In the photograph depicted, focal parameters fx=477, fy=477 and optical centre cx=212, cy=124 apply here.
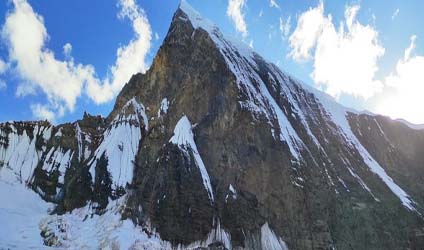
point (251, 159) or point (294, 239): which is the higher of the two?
point (251, 159)

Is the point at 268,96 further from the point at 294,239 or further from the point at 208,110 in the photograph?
the point at 294,239

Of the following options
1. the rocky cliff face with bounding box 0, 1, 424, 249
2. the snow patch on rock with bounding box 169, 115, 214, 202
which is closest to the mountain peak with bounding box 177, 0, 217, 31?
the rocky cliff face with bounding box 0, 1, 424, 249

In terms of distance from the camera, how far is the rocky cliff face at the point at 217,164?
5225cm

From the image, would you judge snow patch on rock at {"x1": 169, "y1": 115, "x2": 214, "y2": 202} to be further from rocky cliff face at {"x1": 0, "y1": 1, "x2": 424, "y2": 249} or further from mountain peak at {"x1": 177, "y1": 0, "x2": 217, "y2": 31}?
mountain peak at {"x1": 177, "y1": 0, "x2": 217, "y2": 31}

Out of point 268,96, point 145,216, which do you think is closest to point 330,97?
point 268,96

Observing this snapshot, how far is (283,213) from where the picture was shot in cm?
5397

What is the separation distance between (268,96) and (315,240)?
2431 cm

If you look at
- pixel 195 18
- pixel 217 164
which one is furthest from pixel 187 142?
pixel 195 18

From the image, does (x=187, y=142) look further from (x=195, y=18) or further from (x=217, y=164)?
(x=195, y=18)

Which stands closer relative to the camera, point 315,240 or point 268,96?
point 315,240

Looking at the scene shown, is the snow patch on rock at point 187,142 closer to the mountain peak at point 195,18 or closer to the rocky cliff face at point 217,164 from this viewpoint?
the rocky cliff face at point 217,164

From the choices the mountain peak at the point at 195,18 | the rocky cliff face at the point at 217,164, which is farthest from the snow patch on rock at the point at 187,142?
the mountain peak at the point at 195,18

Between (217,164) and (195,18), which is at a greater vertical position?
(195,18)

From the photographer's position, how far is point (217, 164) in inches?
2251
